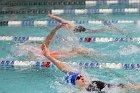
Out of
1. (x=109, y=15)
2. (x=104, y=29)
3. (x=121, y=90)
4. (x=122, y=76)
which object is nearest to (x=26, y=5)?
(x=109, y=15)

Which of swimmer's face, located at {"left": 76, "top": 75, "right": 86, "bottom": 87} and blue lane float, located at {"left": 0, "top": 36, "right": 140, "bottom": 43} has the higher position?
swimmer's face, located at {"left": 76, "top": 75, "right": 86, "bottom": 87}

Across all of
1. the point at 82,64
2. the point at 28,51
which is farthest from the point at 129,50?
the point at 28,51

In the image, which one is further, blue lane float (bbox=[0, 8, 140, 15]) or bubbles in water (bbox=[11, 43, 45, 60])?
blue lane float (bbox=[0, 8, 140, 15])

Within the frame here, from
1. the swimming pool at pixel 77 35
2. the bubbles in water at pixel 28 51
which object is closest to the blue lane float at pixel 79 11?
the swimming pool at pixel 77 35

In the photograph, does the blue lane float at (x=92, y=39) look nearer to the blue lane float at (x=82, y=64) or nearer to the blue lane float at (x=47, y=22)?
the blue lane float at (x=47, y=22)

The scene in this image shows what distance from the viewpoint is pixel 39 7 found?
7.60m

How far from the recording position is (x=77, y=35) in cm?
565

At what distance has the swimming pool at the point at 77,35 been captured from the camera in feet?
13.8

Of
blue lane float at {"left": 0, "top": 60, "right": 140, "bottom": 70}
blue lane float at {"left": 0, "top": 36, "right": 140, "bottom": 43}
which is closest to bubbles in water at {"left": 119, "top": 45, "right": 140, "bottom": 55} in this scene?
blue lane float at {"left": 0, "top": 36, "right": 140, "bottom": 43}

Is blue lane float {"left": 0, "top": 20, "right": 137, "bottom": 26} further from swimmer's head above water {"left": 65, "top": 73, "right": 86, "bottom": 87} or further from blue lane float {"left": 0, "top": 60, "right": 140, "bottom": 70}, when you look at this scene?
swimmer's head above water {"left": 65, "top": 73, "right": 86, "bottom": 87}

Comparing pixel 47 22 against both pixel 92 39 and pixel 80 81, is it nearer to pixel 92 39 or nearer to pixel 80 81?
pixel 92 39

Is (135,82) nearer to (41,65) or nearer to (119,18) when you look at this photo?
(41,65)

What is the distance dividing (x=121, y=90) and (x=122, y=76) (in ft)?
1.97

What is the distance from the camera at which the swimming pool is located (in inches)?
166
